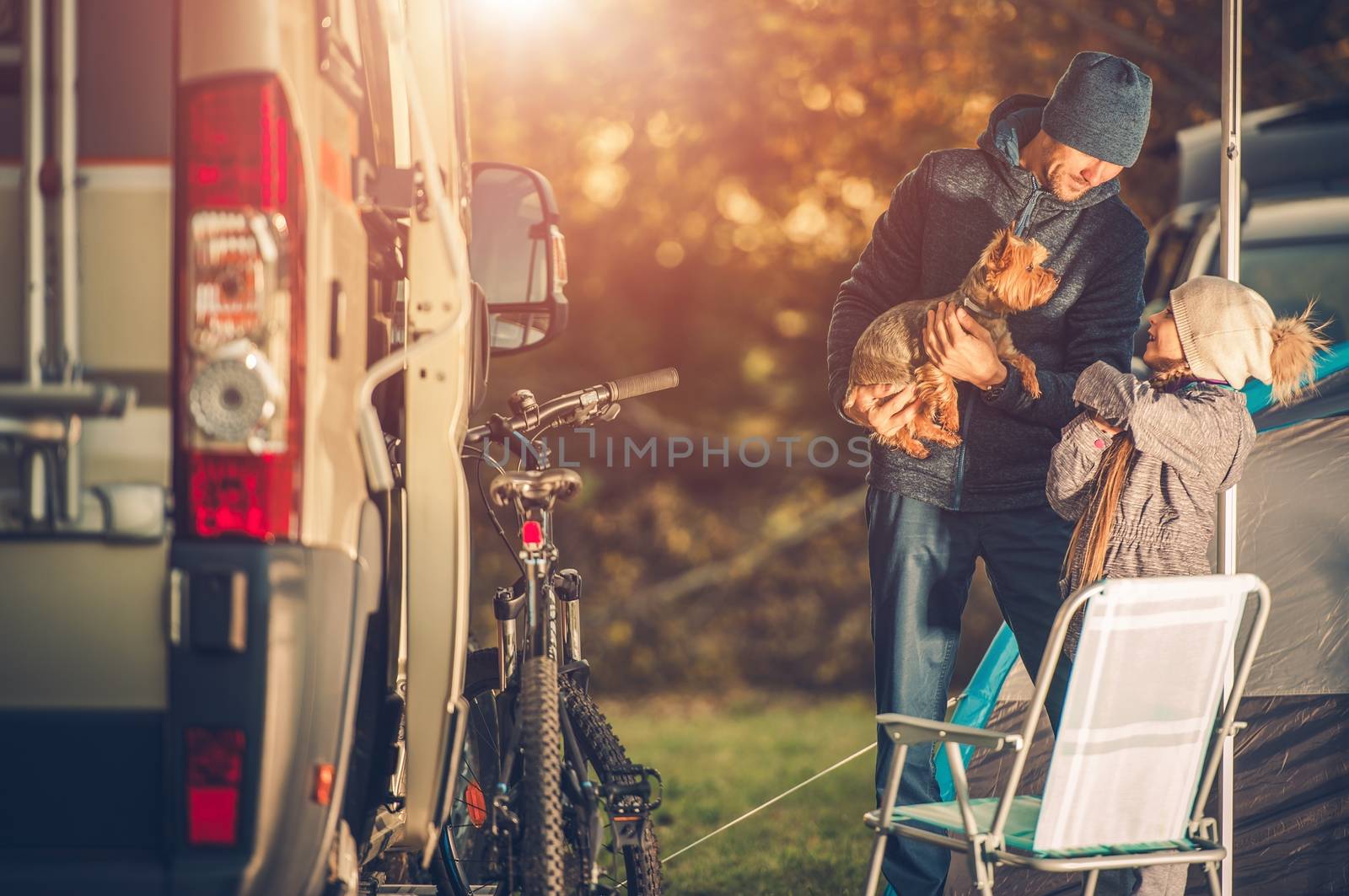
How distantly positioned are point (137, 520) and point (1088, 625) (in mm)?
1661

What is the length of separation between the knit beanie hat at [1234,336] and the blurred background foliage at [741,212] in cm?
581

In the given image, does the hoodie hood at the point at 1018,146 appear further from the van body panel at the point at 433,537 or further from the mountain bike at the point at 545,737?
the van body panel at the point at 433,537

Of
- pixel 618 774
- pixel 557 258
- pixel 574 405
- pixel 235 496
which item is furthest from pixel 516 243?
pixel 235 496

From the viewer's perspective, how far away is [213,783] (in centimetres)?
229

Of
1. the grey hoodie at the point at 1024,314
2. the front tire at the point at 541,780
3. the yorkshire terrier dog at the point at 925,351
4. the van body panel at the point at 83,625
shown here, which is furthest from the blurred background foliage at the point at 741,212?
the van body panel at the point at 83,625

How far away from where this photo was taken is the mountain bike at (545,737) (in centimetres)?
301

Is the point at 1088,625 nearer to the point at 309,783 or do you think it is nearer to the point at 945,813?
the point at 945,813

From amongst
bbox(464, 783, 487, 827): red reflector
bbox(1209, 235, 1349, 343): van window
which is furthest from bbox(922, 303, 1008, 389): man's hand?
bbox(1209, 235, 1349, 343): van window

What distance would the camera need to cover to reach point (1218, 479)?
→ 3.24 m

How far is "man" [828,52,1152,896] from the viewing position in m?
3.50

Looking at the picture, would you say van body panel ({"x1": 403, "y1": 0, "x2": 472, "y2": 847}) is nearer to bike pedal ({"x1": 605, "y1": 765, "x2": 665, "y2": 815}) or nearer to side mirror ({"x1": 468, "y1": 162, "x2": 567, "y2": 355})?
bike pedal ({"x1": 605, "y1": 765, "x2": 665, "y2": 815})

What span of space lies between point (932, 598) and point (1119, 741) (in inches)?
29.3

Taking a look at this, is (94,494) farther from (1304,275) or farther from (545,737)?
(1304,275)

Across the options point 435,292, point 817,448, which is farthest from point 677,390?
point 435,292
